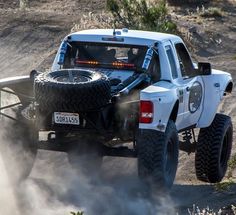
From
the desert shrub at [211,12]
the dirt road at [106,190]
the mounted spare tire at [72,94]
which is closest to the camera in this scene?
the mounted spare tire at [72,94]

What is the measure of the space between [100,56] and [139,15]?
13.6 meters

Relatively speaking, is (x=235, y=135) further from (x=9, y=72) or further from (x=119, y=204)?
(x=9, y=72)

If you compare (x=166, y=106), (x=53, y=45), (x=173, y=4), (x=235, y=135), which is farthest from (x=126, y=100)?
(x=173, y=4)

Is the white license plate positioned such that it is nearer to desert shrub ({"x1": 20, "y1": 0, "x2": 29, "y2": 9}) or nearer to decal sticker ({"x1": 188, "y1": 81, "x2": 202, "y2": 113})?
decal sticker ({"x1": 188, "y1": 81, "x2": 202, "y2": 113})

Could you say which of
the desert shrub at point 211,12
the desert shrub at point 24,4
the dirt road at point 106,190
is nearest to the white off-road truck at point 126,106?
the dirt road at point 106,190

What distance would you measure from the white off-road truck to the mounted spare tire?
0.4 inches

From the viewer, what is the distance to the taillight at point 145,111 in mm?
8711

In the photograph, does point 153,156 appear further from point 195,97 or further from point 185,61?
point 185,61

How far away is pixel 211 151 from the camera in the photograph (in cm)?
1097

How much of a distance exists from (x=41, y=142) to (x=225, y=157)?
3.19 m

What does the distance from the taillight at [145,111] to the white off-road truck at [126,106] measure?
0.04 feet

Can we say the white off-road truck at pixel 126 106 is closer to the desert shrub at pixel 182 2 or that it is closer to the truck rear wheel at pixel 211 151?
the truck rear wheel at pixel 211 151

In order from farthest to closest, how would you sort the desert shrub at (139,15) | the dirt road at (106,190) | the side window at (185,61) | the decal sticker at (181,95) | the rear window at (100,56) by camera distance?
the desert shrub at (139,15) → the side window at (185,61) → the rear window at (100,56) → the decal sticker at (181,95) → the dirt road at (106,190)

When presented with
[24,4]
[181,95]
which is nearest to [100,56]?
[181,95]
